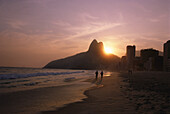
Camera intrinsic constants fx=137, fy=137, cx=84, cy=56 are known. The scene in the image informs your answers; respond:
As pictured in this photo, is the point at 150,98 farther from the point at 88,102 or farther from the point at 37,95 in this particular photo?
the point at 37,95

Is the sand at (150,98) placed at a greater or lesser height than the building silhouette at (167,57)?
lesser

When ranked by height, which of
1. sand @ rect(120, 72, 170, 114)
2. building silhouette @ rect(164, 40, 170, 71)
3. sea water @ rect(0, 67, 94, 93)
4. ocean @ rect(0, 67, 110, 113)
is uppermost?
building silhouette @ rect(164, 40, 170, 71)

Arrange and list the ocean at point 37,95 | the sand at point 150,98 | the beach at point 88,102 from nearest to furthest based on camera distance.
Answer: the sand at point 150,98, the beach at point 88,102, the ocean at point 37,95

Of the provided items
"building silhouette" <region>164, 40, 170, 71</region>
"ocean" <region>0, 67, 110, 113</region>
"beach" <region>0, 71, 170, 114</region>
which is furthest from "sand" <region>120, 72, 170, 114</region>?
"building silhouette" <region>164, 40, 170, 71</region>

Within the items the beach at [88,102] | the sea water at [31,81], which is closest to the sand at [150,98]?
the beach at [88,102]

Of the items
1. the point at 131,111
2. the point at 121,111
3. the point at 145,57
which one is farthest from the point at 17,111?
the point at 145,57

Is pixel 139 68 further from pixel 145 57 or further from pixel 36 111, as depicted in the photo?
pixel 36 111

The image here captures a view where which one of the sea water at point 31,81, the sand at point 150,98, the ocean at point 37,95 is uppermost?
the sand at point 150,98

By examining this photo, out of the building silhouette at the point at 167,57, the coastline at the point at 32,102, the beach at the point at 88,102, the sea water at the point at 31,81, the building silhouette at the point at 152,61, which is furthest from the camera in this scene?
the building silhouette at the point at 152,61

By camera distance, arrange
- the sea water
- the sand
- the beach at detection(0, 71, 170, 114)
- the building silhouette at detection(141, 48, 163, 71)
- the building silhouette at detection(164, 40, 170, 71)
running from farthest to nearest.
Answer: the building silhouette at detection(141, 48, 163, 71) → the building silhouette at detection(164, 40, 170, 71) → the sea water → the beach at detection(0, 71, 170, 114) → the sand

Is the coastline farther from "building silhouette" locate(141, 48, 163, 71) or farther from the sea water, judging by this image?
"building silhouette" locate(141, 48, 163, 71)

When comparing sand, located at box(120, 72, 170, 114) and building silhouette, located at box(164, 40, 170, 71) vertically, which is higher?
building silhouette, located at box(164, 40, 170, 71)

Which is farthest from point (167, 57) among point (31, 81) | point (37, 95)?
point (37, 95)

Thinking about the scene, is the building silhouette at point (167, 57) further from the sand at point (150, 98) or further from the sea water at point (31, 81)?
the sand at point (150, 98)
